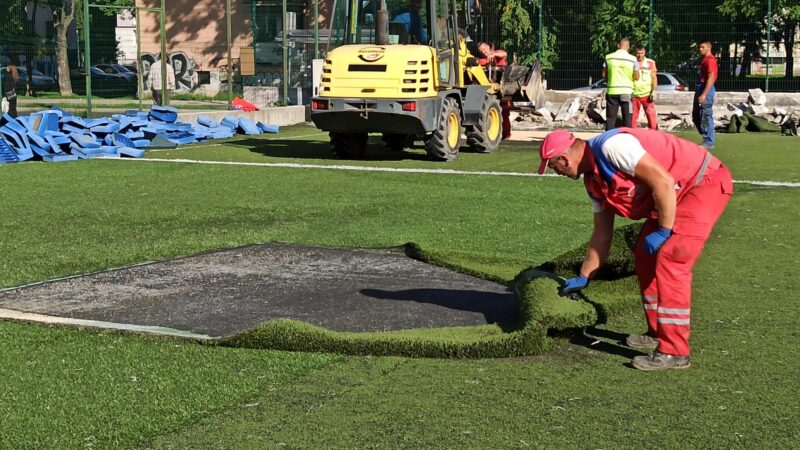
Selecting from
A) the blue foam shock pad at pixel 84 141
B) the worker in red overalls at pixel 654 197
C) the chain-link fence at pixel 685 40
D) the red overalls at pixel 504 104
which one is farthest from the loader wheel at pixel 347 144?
the worker in red overalls at pixel 654 197

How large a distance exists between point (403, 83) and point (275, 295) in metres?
9.95

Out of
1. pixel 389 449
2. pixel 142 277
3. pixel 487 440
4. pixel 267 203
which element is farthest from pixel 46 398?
pixel 267 203

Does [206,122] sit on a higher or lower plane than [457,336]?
higher

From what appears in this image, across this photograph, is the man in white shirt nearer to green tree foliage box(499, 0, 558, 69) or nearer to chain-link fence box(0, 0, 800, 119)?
chain-link fence box(0, 0, 800, 119)

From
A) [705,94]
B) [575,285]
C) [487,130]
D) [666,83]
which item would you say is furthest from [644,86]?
[575,285]

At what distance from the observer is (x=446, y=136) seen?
17656mm

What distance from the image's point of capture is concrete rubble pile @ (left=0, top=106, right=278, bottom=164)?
57.0 feet

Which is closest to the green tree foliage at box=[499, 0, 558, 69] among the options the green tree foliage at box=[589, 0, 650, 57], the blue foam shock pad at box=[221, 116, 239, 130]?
the green tree foliage at box=[589, 0, 650, 57]

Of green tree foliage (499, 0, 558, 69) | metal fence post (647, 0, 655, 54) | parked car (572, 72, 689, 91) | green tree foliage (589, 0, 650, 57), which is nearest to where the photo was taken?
metal fence post (647, 0, 655, 54)

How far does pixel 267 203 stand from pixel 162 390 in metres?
7.19

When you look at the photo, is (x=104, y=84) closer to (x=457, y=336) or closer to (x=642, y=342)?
(x=457, y=336)

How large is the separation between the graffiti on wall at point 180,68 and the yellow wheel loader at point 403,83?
7.99 m

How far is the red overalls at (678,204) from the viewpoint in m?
5.50

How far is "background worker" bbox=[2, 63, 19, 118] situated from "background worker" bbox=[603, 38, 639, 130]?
1147cm
